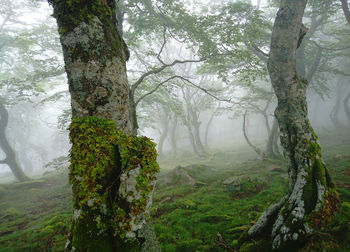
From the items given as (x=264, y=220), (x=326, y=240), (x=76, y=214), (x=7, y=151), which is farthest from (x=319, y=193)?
(x=7, y=151)

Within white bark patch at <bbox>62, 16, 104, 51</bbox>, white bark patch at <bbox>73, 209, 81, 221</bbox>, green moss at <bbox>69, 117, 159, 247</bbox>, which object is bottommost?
white bark patch at <bbox>73, 209, 81, 221</bbox>

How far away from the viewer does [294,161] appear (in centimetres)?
496

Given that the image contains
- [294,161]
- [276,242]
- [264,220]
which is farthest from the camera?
→ [294,161]

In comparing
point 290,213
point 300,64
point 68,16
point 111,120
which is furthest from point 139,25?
point 300,64

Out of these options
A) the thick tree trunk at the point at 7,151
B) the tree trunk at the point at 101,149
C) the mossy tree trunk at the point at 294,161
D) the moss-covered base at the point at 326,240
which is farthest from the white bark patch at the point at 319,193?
the thick tree trunk at the point at 7,151

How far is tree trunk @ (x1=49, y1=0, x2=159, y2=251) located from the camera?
2125 millimetres

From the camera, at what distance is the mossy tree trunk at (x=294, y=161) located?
3686 millimetres

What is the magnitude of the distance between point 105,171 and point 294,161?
493cm

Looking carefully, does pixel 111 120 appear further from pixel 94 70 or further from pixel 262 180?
pixel 262 180

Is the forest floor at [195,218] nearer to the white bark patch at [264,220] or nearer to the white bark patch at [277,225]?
the white bark patch at [264,220]

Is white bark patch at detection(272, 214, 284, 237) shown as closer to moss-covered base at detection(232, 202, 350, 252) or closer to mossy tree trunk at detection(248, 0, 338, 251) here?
mossy tree trunk at detection(248, 0, 338, 251)

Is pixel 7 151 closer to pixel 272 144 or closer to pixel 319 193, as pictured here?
pixel 319 193

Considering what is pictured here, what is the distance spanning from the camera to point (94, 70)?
7.98 ft

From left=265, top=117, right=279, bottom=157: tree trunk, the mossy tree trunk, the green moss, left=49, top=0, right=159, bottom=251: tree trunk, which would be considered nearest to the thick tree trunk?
left=49, top=0, right=159, bottom=251: tree trunk
